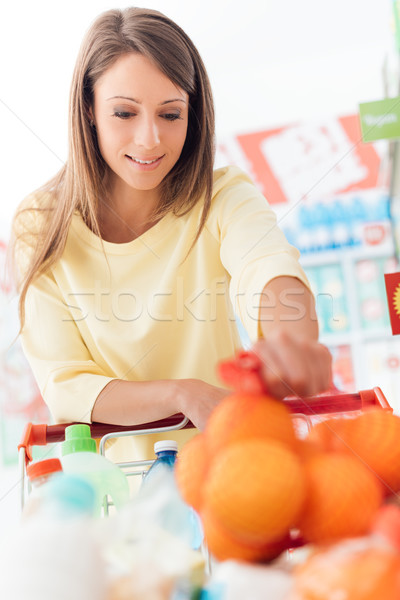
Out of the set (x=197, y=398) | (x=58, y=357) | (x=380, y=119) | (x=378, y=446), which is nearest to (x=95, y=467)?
(x=197, y=398)

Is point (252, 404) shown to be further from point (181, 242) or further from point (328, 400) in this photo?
point (181, 242)

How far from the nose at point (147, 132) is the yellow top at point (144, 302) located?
0.61 ft

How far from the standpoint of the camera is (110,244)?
47.1 inches

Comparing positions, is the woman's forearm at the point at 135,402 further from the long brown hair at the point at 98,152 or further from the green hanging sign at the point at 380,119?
the green hanging sign at the point at 380,119

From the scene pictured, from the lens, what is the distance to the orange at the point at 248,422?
407 mm

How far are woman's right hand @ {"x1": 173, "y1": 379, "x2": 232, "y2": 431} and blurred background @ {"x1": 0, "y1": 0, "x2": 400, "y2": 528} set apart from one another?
2370mm

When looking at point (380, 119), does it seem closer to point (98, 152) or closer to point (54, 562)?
point (98, 152)

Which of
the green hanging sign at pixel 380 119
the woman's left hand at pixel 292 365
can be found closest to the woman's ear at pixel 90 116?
the green hanging sign at pixel 380 119

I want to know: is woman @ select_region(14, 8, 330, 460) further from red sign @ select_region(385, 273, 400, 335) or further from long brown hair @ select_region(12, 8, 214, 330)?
red sign @ select_region(385, 273, 400, 335)

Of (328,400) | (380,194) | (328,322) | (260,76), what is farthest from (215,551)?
(260,76)

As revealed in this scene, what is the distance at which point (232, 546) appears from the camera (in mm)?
391

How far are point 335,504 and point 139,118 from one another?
2.67 ft

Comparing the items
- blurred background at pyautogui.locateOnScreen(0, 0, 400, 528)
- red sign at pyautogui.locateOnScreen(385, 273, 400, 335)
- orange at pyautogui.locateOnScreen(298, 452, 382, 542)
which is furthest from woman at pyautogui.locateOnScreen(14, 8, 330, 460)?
blurred background at pyautogui.locateOnScreen(0, 0, 400, 528)

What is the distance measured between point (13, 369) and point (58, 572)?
3.31m
